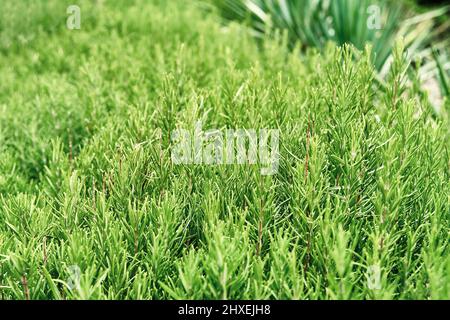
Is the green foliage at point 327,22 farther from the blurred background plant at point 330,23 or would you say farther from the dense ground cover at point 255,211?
the dense ground cover at point 255,211

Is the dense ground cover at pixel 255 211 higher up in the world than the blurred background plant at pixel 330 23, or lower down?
lower down

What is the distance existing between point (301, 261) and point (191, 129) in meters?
0.54

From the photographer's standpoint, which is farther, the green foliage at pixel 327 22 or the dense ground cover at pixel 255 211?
the green foliage at pixel 327 22

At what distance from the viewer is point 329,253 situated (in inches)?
63.5
